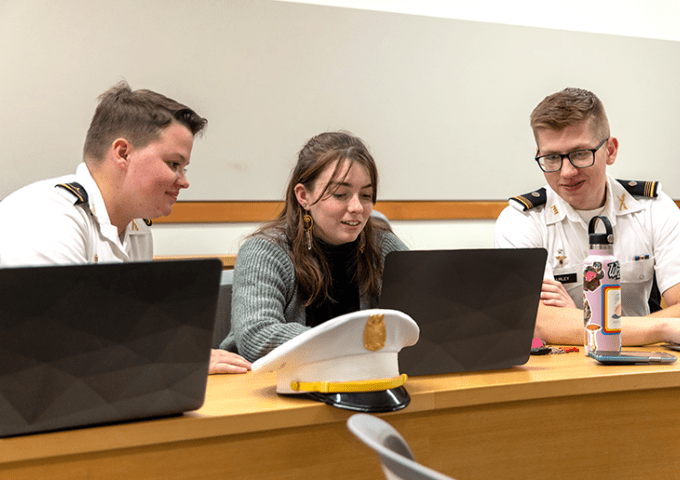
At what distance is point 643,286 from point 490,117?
4.51 feet

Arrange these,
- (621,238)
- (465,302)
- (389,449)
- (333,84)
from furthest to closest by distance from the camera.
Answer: (333,84)
(621,238)
(465,302)
(389,449)

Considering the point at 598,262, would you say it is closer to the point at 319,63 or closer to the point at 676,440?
the point at 676,440

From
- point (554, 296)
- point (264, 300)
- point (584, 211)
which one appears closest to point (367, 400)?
point (264, 300)

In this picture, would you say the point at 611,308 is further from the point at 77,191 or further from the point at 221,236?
the point at 221,236

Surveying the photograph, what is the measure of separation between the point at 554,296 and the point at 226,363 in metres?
0.90

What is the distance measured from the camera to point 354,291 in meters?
1.66

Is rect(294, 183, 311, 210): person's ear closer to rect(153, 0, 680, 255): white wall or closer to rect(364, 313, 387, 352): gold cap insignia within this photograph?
rect(364, 313, 387, 352): gold cap insignia

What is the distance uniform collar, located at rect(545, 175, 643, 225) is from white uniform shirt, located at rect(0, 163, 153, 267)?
1.34 meters

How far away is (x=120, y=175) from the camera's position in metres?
1.64

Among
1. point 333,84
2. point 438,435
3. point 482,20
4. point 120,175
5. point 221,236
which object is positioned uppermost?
point 482,20

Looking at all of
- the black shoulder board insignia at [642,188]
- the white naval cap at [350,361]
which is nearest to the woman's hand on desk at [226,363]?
the white naval cap at [350,361]

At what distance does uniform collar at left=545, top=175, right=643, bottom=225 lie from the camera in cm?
195

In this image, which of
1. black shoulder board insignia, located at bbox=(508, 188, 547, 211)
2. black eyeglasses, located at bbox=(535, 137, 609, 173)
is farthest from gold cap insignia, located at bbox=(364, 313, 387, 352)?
black shoulder board insignia, located at bbox=(508, 188, 547, 211)

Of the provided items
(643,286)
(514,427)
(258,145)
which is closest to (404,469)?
(514,427)
